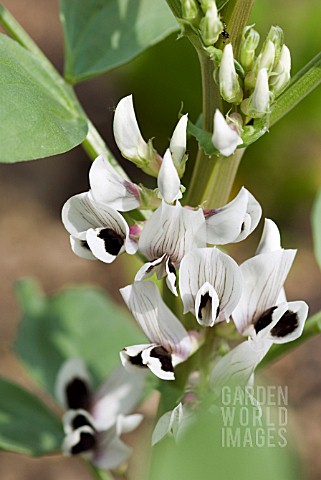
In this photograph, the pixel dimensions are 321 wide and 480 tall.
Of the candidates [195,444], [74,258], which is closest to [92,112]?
[74,258]

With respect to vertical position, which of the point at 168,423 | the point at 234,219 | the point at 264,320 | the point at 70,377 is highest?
the point at 234,219

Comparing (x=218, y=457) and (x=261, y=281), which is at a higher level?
(x=218, y=457)

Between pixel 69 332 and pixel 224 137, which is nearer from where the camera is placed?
pixel 224 137

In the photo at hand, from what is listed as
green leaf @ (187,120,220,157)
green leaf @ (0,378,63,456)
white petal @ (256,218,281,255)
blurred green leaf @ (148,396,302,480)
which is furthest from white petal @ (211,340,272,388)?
green leaf @ (0,378,63,456)

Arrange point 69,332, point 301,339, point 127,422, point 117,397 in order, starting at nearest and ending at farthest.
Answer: point 301,339
point 127,422
point 117,397
point 69,332

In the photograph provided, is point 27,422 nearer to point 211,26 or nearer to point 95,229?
point 95,229

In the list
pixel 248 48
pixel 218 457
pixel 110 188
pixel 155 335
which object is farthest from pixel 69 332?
pixel 218 457

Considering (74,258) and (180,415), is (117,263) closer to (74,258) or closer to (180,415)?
(74,258)
